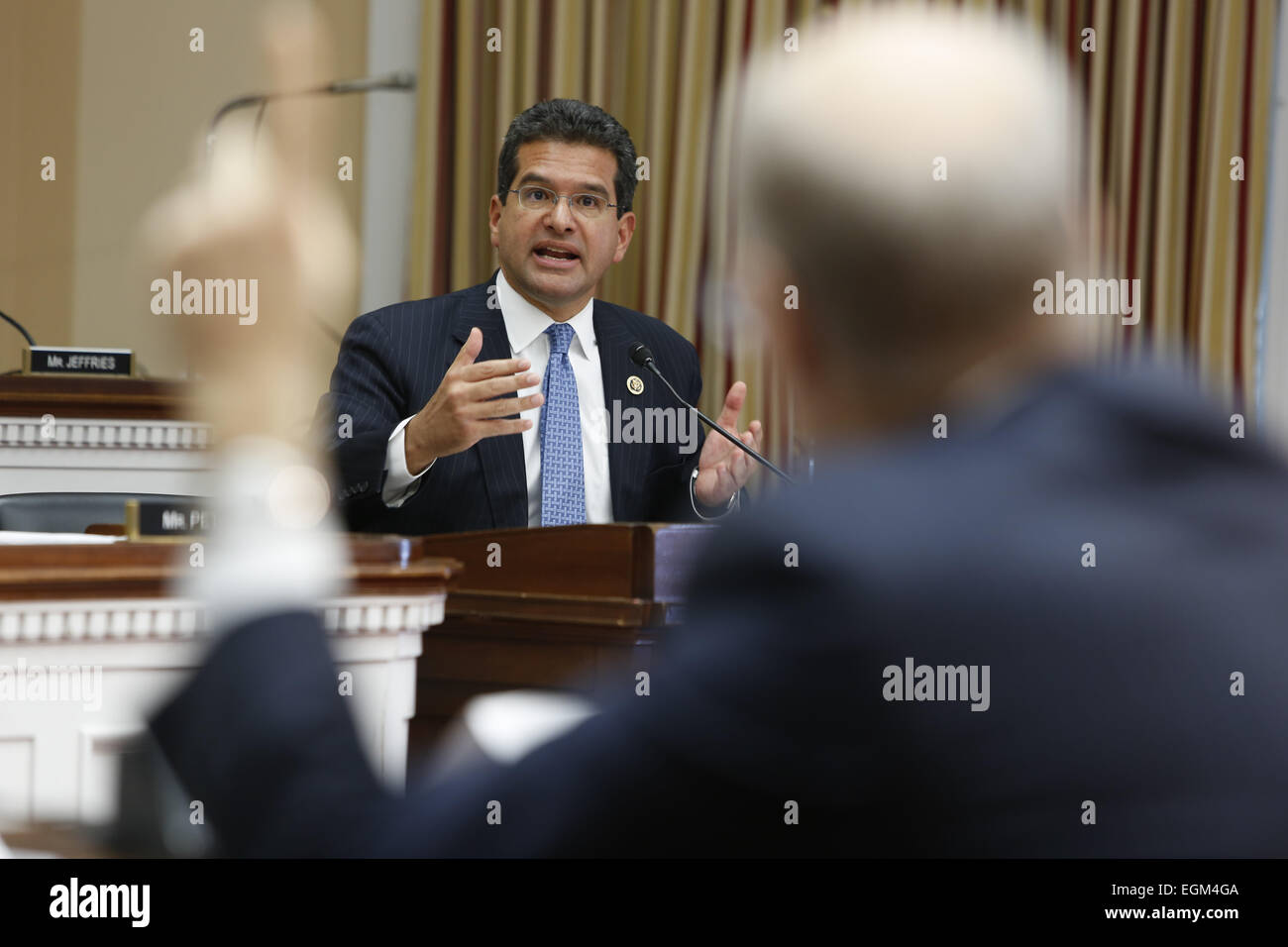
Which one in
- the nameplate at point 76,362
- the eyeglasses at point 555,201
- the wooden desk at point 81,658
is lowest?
the wooden desk at point 81,658

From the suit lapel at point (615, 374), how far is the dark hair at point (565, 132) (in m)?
0.26

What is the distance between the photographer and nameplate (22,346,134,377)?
254cm

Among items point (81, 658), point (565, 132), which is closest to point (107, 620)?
point (81, 658)

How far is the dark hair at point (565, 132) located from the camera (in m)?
2.71

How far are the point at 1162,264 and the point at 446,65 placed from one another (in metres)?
2.11

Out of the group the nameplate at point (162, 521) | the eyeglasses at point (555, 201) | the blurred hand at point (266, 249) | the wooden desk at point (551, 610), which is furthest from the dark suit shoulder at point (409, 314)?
the blurred hand at point (266, 249)

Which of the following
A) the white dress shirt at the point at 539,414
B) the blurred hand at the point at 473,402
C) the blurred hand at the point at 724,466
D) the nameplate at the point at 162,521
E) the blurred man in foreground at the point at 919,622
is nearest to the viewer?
the blurred man in foreground at the point at 919,622

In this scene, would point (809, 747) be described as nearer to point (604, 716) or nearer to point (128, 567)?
point (604, 716)

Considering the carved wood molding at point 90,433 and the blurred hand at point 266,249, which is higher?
the carved wood molding at point 90,433

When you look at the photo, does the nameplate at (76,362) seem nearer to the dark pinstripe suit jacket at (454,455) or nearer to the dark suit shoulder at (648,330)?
the dark pinstripe suit jacket at (454,455)

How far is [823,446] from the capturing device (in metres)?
0.75

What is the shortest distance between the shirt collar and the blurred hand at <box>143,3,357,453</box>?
7.10 ft

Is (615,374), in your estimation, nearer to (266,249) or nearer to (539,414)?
(539,414)

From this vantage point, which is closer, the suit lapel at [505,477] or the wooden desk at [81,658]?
the wooden desk at [81,658]
